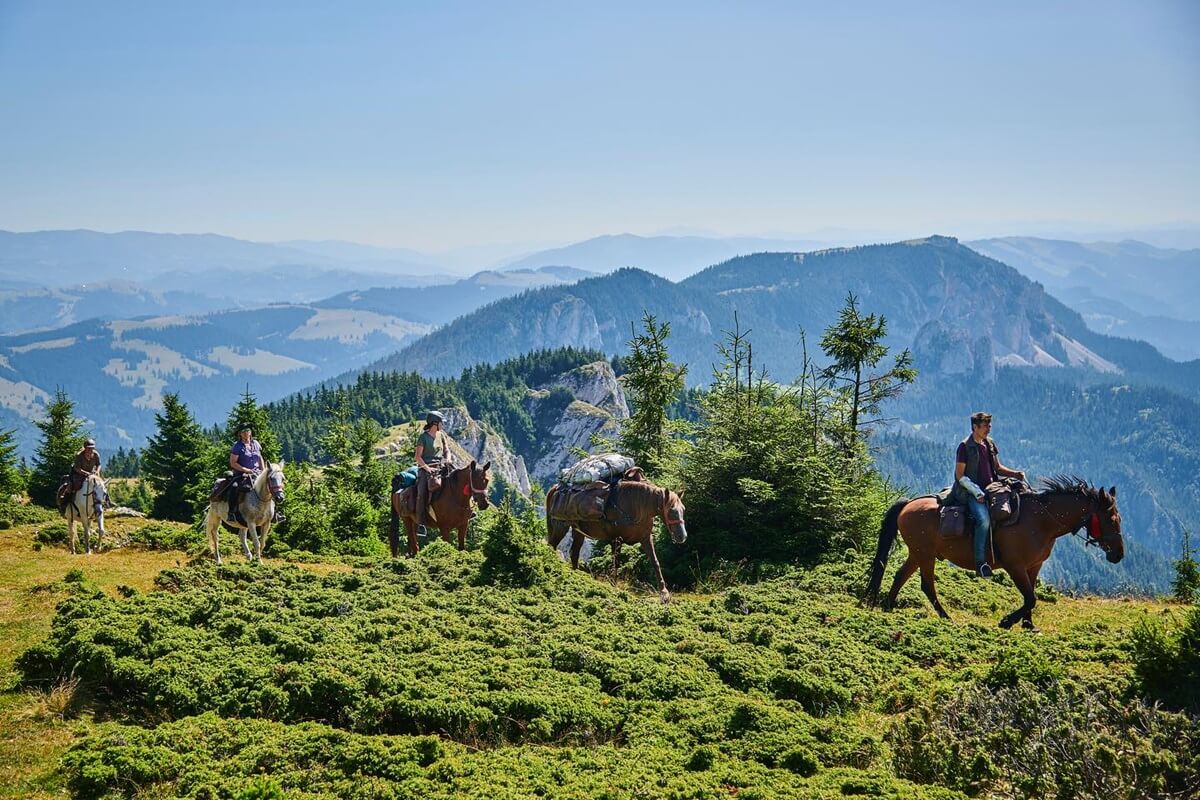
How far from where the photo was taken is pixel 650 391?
94.9 feet

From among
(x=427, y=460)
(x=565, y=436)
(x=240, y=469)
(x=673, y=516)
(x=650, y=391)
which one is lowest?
(x=565, y=436)

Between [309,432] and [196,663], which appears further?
[309,432]

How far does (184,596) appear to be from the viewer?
1276 cm

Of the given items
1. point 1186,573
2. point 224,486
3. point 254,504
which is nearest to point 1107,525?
point 1186,573

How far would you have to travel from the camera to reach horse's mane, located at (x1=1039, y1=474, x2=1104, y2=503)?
1413cm

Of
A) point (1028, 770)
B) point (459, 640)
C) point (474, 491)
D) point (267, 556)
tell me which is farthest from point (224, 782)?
point (267, 556)

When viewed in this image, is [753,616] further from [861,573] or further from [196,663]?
[196,663]

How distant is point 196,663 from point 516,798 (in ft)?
18.0

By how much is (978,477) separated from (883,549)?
2.39 m

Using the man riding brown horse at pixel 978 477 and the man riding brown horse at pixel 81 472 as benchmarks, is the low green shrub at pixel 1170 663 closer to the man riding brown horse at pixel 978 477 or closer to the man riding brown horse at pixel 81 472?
the man riding brown horse at pixel 978 477

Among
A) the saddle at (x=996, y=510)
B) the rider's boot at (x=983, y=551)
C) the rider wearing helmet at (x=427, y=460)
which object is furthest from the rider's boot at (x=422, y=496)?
the rider's boot at (x=983, y=551)

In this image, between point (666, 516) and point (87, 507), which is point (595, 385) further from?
point (666, 516)

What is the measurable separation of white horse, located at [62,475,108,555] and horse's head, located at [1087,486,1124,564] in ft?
77.4

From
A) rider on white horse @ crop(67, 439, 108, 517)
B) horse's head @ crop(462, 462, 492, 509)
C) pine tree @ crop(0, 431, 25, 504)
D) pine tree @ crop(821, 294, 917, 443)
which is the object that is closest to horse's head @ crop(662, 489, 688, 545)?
horse's head @ crop(462, 462, 492, 509)
